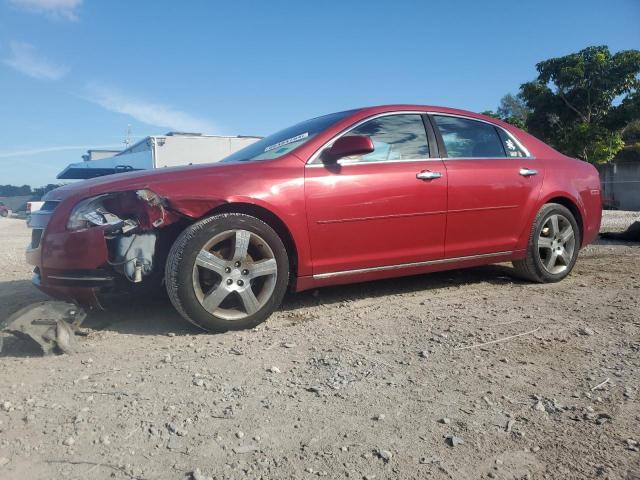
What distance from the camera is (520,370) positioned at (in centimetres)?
269

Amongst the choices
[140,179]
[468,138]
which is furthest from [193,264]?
[468,138]

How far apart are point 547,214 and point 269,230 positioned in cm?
268

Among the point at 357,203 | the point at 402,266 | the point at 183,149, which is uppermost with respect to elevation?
the point at 183,149

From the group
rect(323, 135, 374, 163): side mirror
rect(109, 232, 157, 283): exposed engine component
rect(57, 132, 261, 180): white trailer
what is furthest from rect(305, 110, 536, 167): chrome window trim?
rect(57, 132, 261, 180): white trailer

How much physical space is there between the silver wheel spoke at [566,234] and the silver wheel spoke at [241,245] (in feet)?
10.00

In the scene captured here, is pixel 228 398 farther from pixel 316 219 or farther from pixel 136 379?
pixel 316 219

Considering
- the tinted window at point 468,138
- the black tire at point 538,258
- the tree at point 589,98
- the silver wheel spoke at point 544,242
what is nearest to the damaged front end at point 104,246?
the tinted window at point 468,138

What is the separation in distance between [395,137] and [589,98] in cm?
2467

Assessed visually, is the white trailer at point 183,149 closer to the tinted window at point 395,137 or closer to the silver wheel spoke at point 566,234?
the tinted window at point 395,137

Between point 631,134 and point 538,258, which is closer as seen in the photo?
point 538,258

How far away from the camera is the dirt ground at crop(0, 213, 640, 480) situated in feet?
6.18

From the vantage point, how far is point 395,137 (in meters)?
4.07

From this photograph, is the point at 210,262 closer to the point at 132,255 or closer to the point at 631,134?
the point at 132,255

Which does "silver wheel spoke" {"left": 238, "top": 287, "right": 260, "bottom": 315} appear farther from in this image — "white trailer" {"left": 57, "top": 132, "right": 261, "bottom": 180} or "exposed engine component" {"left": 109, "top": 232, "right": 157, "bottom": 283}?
"white trailer" {"left": 57, "top": 132, "right": 261, "bottom": 180}
